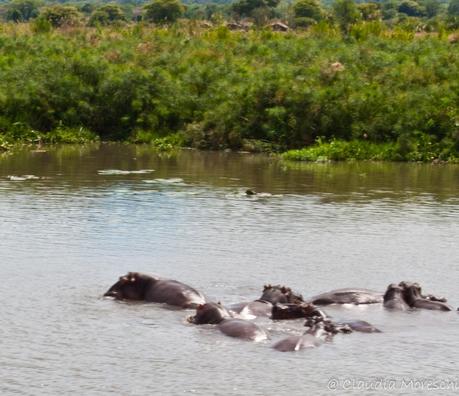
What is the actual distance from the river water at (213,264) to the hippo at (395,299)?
0.49 ft

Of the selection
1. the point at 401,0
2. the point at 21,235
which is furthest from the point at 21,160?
the point at 401,0

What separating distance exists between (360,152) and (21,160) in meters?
8.95

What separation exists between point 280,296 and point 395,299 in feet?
4.67

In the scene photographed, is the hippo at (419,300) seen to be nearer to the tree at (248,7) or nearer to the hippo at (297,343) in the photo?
the hippo at (297,343)

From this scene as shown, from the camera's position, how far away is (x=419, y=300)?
46.1ft

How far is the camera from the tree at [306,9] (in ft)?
249

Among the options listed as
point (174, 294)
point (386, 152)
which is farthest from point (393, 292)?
point (386, 152)

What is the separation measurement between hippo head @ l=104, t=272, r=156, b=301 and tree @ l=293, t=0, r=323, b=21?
2433 inches

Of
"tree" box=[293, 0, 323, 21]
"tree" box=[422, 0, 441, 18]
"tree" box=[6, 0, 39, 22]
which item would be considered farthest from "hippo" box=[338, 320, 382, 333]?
"tree" box=[6, 0, 39, 22]

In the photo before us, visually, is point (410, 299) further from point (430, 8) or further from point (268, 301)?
point (430, 8)

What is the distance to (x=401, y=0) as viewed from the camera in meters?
116

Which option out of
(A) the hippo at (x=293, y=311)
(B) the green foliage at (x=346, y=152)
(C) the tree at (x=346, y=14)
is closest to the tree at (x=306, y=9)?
(C) the tree at (x=346, y=14)

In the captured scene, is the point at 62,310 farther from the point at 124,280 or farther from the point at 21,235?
the point at 21,235

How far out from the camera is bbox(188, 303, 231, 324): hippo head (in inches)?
516
